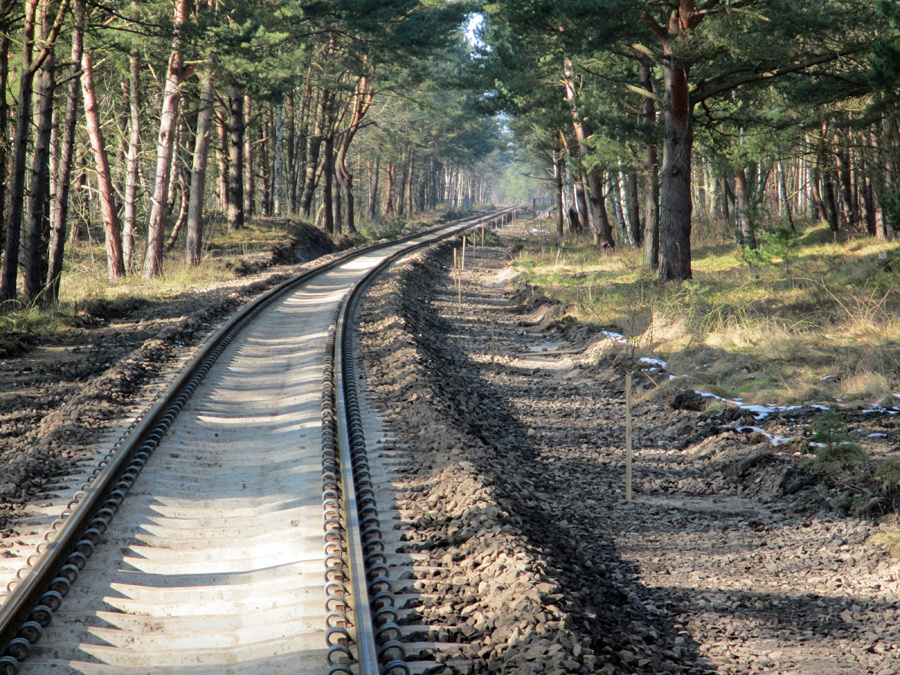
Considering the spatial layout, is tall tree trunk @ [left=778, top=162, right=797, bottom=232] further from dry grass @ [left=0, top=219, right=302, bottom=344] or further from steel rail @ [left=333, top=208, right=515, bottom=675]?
steel rail @ [left=333, top=208, right=515, bottom=675]

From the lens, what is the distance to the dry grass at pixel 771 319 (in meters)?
9.68

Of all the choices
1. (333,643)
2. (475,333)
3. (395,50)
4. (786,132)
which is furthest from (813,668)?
(395,50)

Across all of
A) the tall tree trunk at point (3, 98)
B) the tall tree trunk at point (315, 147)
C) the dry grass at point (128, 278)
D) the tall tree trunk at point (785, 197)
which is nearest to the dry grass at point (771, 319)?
the tall tree trunk at point (785, 197)

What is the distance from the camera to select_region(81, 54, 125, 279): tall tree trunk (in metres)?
20.9

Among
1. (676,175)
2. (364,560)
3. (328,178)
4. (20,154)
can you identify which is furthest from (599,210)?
(364,560)

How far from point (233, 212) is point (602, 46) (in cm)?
2130

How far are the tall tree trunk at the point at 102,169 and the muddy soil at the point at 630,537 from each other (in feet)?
48.2

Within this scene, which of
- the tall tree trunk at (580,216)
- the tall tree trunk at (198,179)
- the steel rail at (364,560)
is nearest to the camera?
the steel rail at (364,560)

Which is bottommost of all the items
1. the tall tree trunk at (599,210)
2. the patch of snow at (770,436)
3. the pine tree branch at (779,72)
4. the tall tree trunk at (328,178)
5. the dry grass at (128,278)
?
the patch of snow at (770,436)

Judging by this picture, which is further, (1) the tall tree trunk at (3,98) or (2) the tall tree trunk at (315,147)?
(2) the tall tree trunk at (315,147)

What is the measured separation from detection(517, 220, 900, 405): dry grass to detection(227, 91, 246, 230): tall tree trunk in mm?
15025

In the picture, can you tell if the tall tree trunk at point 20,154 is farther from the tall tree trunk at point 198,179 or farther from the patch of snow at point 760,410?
the patch of snow at point 760,410

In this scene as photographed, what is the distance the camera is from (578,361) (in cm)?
1316

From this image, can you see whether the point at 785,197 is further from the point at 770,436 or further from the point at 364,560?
the point at 364,560
